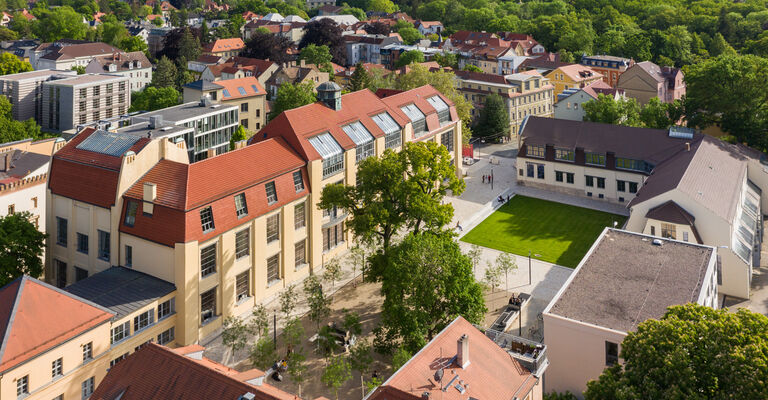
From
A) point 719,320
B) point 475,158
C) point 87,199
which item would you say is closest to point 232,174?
point 87,199

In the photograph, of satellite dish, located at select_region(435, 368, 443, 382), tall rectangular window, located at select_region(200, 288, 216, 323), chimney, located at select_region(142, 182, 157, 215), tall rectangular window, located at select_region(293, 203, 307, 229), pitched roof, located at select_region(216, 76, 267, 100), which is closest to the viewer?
satellite dish, located at select_region(435, 368, 443, 382)

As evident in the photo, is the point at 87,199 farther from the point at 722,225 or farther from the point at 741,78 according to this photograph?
the point at 741,78

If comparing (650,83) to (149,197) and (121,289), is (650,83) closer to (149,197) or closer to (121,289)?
(149,197)

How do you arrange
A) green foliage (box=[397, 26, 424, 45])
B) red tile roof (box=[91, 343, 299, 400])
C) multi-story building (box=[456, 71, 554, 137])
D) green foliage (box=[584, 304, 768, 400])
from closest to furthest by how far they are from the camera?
green foliage (box=[584, 304, 768, 400]), red tile roof (box=[91, 343, 299, 400]), multi-story building (box=[456, 71, 554, 137]), green foliage (box=[397, 26, 424, 45])

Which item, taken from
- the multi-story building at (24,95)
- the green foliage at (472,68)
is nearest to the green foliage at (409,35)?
the green foliage at (472,68)

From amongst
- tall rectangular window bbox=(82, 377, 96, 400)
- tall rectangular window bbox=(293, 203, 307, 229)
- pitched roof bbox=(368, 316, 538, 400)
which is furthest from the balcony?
tall rectangular window bbox=(82, 377, 96, 400)

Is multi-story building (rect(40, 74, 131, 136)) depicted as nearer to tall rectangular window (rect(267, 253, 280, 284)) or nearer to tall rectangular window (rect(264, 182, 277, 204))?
tall rectangular window (rect(264, 182, 277, 204))

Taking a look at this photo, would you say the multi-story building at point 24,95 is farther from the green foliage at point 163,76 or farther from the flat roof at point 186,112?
the flat roof at point 186,112
